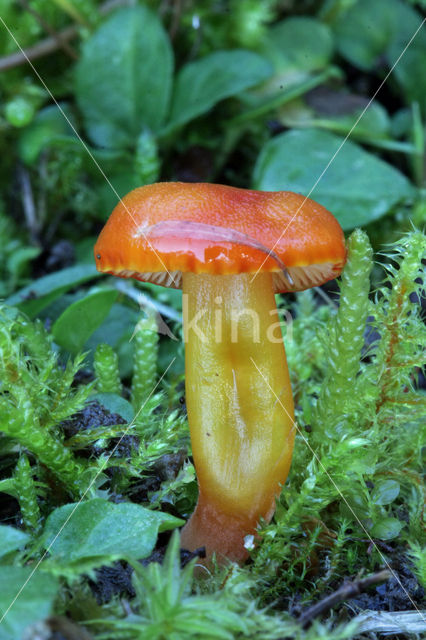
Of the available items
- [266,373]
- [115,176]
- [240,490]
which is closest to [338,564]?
[240,490]

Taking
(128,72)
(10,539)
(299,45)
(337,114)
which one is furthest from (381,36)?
(10,539)

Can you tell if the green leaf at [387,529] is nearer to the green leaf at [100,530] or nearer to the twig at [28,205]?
the green leaf at [100,530]

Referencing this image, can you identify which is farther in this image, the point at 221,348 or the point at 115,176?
the point at 115,176

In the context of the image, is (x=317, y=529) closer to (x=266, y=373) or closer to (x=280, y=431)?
(x=280, y=431)

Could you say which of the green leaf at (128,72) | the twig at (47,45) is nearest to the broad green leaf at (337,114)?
the green leaf at (128,72)

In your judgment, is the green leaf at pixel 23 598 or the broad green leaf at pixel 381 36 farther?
the broad green leaf at pixel 381 36

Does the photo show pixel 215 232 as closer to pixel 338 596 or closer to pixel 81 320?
pixel 338 596

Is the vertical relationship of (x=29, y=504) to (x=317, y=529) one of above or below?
→ above
